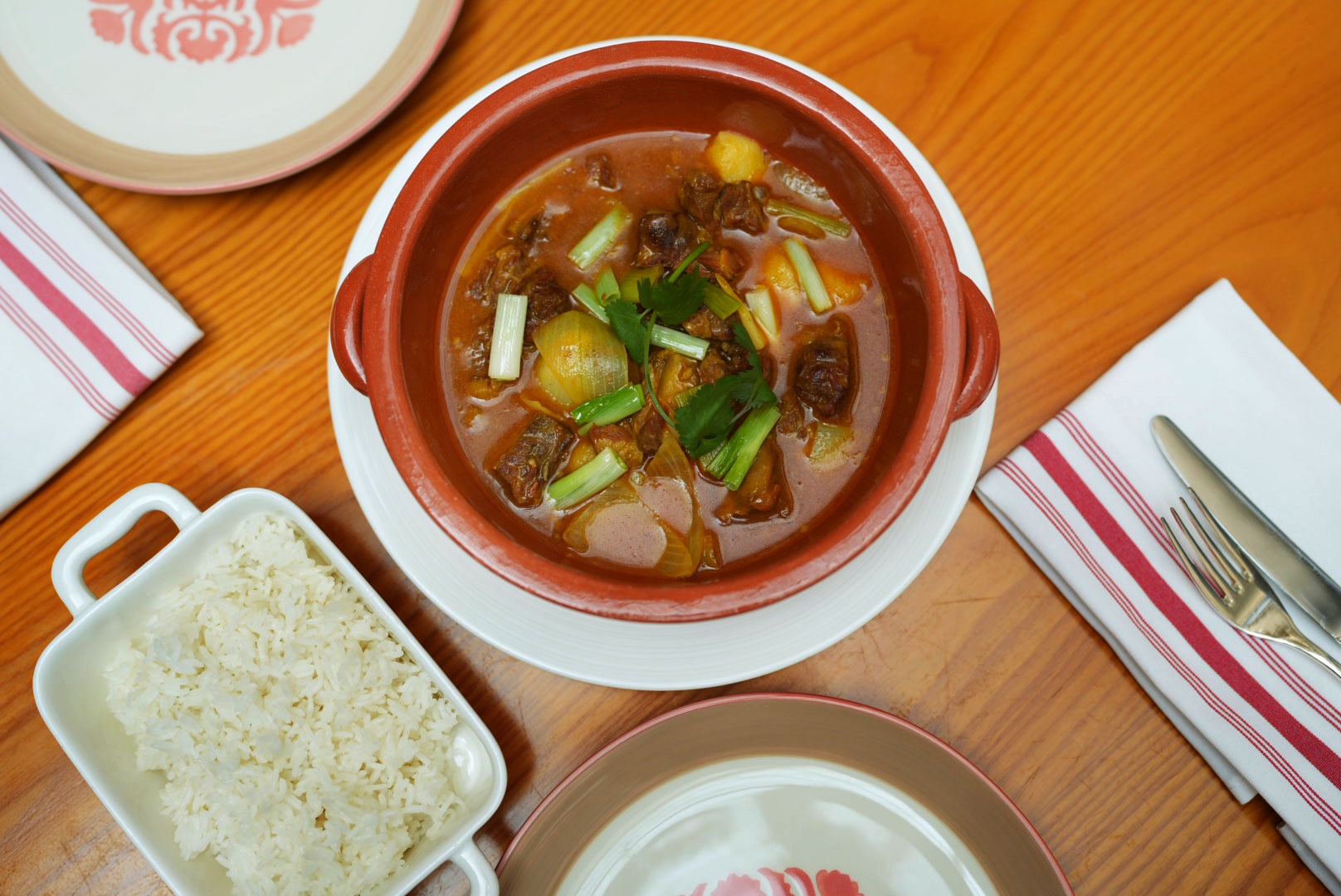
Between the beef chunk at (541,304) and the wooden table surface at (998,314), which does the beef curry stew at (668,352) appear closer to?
the beef chunk at (541,304)

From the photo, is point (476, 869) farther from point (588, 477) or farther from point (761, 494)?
point (761, 494)

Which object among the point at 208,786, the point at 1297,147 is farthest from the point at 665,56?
the point at 208,786

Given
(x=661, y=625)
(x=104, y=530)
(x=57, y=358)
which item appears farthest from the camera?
(x=57, y=358)


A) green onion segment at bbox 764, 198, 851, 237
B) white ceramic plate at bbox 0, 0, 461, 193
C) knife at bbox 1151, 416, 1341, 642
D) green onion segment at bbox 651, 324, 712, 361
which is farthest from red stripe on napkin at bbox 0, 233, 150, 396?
knife at bbox 1151, 416, 1341, 642

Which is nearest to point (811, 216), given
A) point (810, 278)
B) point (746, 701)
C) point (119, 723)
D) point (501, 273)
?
point (810, 278)

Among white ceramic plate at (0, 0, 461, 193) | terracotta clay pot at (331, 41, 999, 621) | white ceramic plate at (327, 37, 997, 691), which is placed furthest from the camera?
white ceramic plate at (0, 0, 461, 193)

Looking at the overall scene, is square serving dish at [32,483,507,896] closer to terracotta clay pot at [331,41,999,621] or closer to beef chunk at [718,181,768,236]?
terracotta clay pot at [331,41,999,621]

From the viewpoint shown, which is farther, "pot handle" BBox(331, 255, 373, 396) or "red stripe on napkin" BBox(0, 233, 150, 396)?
"red stripe on napkin" BBox(0, 233, 150, 396)
